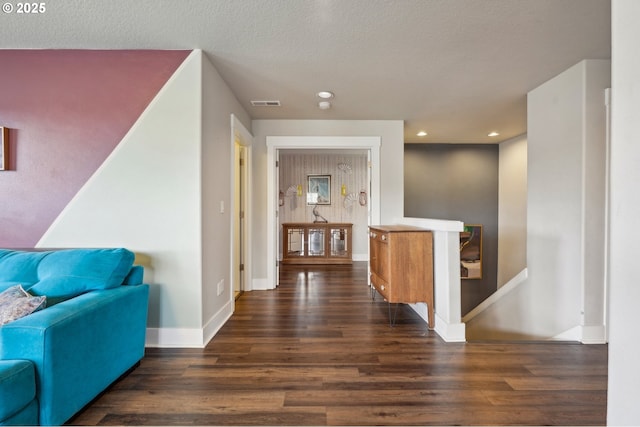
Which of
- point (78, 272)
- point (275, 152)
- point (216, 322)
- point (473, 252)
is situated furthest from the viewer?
point (473, 252)

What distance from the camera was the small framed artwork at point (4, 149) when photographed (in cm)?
229

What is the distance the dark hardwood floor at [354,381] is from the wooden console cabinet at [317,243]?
10.7 ft

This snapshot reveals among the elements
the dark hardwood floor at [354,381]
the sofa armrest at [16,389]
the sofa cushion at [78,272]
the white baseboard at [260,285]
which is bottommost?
the dark hardwood floor at [354,381]

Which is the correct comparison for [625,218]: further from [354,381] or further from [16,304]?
[16,304]

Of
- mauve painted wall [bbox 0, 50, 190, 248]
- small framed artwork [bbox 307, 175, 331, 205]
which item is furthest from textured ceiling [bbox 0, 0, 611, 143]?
small framed artwork [bbox 307, 175, 331, 205]

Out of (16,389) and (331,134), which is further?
(331,134)

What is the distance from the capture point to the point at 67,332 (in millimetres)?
1414

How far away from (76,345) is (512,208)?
21.0 ft

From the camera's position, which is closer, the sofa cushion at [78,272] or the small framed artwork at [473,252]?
the sofa cushion at [78,272]

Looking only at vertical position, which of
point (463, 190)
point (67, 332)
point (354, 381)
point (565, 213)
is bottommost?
point (354, 381)

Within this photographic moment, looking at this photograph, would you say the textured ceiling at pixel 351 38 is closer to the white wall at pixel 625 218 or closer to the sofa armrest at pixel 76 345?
the white wall at pixel 625 218

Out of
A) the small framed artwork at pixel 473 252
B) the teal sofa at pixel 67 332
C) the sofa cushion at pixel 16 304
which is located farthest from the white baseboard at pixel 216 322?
the small framed artwork at pixel 473 252

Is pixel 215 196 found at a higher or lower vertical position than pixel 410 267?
higher

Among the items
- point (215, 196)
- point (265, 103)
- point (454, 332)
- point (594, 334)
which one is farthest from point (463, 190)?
point (215, 196)
